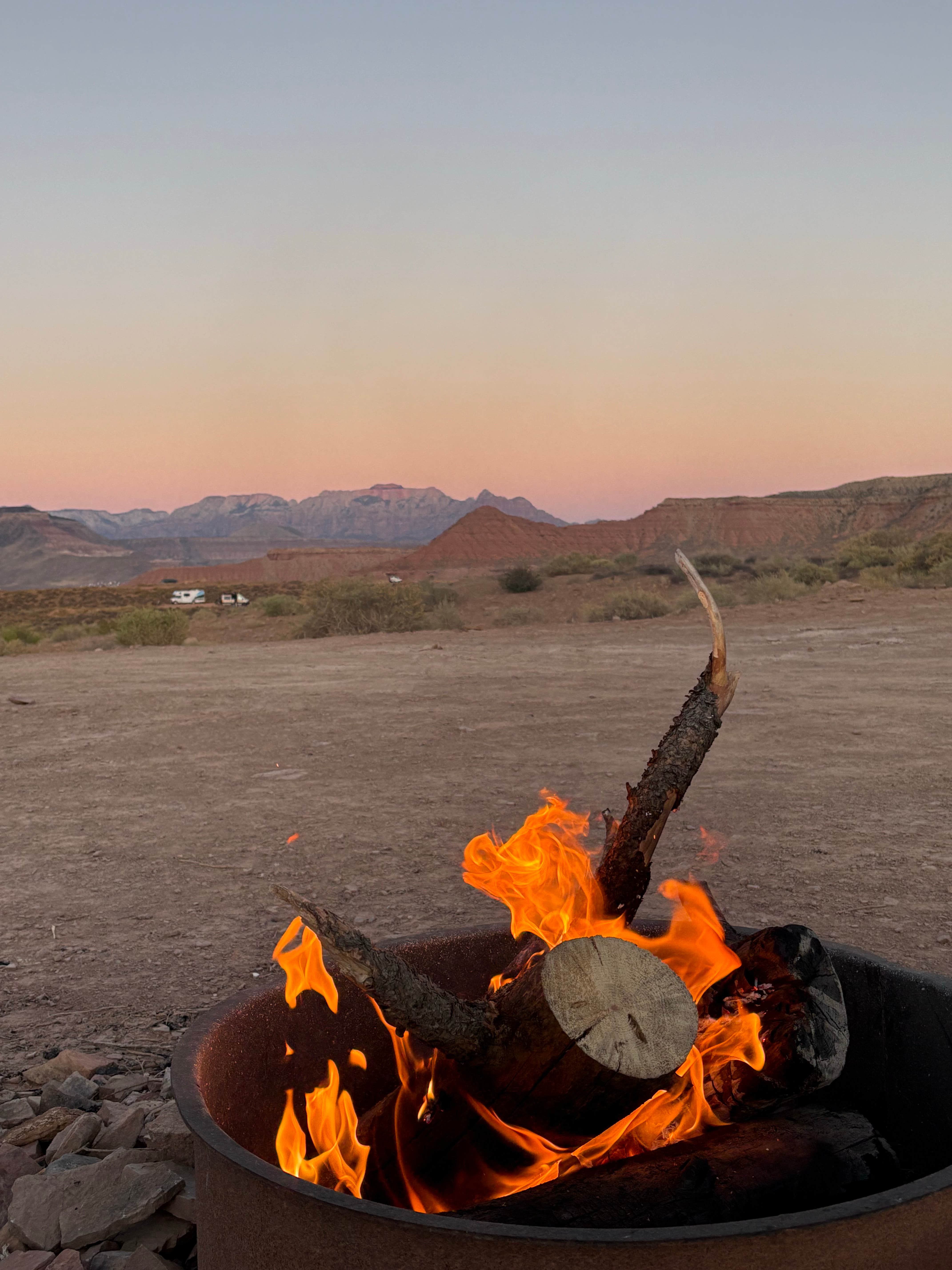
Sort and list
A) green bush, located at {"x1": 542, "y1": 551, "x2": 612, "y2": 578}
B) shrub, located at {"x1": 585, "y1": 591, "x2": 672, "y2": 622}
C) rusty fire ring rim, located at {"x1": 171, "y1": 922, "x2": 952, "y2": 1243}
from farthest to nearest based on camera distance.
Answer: green bush, located at {"x1": 542, "y1": 551, "x2": 612, "y2": 578} → shrub, located at {"x1": 585, "y1": 591, "x2": 672, "y2": 622} → rusty fire ring rim, located at {"x1": 171, "y1": 922, "x2": 952, "y2": 1243}

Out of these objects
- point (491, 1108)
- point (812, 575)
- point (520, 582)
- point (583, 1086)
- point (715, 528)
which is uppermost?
point (715, 528)

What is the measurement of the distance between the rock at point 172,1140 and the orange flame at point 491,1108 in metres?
0.51

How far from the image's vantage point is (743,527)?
8894 centimetres

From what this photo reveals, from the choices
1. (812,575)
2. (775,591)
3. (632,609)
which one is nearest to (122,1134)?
(632,609)

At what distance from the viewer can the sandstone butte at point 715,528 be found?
8081cm

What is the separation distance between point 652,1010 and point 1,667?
54.4 feet

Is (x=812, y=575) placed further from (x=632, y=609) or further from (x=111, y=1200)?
(x=111, y=1200)

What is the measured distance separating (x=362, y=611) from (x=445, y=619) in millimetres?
2437

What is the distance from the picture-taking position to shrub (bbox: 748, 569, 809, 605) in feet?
88.9

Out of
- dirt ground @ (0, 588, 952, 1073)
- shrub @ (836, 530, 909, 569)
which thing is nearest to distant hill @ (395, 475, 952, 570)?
shrub @ (836, 530, 909, 569)

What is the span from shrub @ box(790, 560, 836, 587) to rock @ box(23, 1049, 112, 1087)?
29603mm

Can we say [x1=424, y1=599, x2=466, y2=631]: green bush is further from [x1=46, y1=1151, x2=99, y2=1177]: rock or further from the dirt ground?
[x1=46, y1=1151, x2=99, y2=1177]: rock

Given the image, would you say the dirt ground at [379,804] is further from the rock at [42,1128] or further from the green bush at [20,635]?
the green bush at [20,635]

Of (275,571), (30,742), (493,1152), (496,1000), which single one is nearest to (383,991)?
(496,1000)
